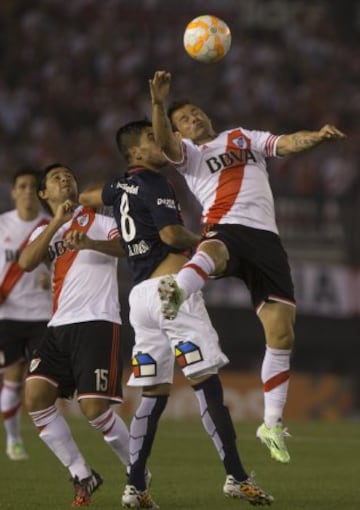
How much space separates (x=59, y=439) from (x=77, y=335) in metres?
0.72

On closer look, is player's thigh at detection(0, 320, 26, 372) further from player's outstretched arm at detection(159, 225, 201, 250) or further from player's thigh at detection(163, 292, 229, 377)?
player's outstretched arm at detection(159, 225, 201, 250)

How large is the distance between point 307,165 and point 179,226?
1292 cm

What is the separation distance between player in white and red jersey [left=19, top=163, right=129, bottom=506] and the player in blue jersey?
297 mm

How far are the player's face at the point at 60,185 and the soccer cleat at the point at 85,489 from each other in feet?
6.28

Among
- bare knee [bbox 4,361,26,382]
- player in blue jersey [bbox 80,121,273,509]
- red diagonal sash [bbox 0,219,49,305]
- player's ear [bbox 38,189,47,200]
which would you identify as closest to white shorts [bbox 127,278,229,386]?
player in blue jersey [bbox 80,121,273,509]

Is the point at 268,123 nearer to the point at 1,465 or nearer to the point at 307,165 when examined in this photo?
the point at 307,165

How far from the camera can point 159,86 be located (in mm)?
7848

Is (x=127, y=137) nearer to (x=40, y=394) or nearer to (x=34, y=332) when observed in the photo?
(x=40, y=394)

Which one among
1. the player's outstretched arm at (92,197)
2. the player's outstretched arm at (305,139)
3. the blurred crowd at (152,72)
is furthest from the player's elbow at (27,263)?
the blurred crowd at (152,72)

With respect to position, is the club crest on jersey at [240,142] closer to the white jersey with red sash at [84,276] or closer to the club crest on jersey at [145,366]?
the white jersey with red sash at [84,276]

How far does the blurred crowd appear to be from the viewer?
21.6m

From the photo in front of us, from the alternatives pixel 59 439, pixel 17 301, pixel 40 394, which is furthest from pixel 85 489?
pixel 17 301

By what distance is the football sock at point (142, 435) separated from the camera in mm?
7898

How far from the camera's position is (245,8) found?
25.0 metres
